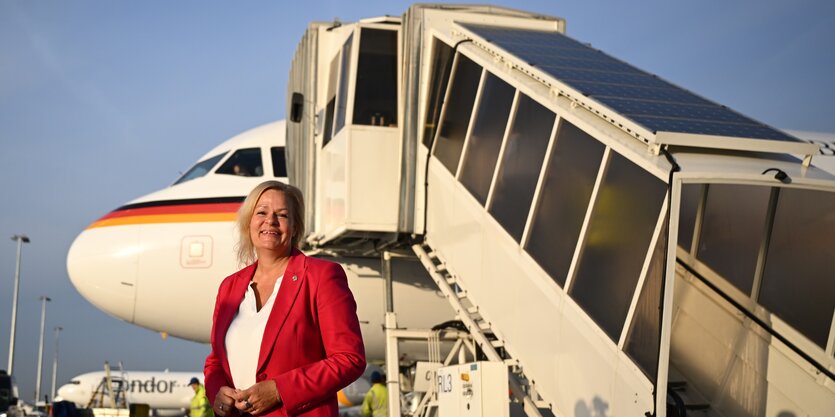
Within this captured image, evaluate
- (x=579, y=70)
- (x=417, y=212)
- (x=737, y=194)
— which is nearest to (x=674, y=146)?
(x=737, y=194)

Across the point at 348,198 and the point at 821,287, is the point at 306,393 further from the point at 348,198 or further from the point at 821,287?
the point at 348,198

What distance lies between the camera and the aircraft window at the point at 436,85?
33.7ft

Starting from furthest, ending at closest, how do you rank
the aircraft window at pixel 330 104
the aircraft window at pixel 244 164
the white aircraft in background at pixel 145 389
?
the white aircraft in background at pixel 145 389
the aircraft window at pixel 244 164
the aircraft window at pixel 330 104

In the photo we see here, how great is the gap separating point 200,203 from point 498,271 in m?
7.44

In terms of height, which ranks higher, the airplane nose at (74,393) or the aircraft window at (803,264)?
the aircraft window at (803,264)

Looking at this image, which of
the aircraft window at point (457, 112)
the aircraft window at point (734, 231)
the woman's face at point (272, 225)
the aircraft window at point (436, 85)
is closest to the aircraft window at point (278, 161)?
the aircraft window at point (436, 85)

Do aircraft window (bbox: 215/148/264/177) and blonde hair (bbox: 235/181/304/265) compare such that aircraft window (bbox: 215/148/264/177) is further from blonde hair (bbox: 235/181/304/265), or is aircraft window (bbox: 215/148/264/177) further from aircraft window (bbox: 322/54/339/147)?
blonde hair (bbox: 235/181/304/265)

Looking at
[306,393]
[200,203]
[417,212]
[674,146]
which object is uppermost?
[674,146]

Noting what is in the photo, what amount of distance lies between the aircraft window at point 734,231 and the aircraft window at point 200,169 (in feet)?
32.1

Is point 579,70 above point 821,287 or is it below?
above

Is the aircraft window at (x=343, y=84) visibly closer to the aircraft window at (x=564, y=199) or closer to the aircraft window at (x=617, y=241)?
the aircraft window at (x=564, y=199)

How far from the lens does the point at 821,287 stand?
7.03 m

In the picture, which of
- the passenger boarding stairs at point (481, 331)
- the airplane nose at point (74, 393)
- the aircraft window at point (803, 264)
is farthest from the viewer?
the airplane nose at point (74, 393)

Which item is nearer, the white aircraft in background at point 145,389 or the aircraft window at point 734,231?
the aircraft window at point 734,231
